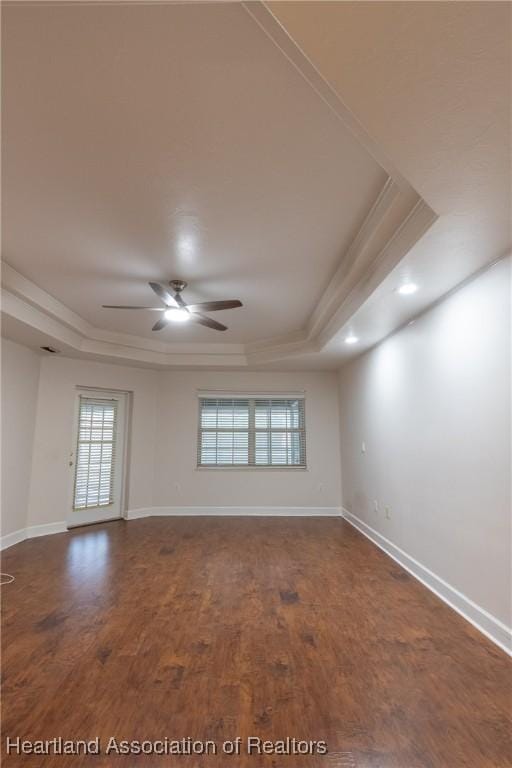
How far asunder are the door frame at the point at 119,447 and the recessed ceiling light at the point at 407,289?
4.59 metres

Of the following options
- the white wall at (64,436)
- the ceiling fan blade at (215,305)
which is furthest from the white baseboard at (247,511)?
the ceiling fan blade at (215,305)

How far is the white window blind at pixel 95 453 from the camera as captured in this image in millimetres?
5465

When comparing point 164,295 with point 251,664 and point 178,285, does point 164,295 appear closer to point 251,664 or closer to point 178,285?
point 178,285

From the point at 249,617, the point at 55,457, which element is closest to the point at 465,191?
the point at 249,617

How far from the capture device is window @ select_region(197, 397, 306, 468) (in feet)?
20.8

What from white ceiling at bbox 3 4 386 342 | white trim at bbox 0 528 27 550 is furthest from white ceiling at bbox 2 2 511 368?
white trim at bbox 0 528 27 550

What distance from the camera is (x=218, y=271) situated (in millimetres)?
3270

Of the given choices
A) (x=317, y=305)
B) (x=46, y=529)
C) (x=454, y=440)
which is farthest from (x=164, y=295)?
(x=46, y=529)

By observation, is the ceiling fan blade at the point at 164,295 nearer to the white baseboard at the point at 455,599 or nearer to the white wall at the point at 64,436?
the white wall at the point at 64,436

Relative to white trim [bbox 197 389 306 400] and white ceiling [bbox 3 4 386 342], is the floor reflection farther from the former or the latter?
white ceiling [bbox 3 4 386 342]

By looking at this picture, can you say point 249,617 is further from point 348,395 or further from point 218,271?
point 348,395

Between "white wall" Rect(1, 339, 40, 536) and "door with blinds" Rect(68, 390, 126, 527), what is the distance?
26.9 inches

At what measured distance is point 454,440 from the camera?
2875 mm

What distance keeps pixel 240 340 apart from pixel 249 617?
3772mm
